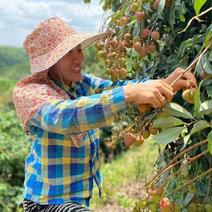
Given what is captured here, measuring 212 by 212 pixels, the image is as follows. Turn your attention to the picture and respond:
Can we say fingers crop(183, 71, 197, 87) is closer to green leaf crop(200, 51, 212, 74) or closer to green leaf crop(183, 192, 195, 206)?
green leaf crop(200, 51, 212, 74)

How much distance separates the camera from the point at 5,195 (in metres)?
4.27

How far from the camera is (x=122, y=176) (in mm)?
5734

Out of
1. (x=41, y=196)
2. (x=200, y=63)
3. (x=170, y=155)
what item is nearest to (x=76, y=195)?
(x=41, y=196)

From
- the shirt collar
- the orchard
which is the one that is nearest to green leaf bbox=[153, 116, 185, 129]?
the orchard

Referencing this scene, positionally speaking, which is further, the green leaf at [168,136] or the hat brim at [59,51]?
the hat brim at [59,51]

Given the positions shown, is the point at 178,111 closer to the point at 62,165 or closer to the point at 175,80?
the point at 175,80

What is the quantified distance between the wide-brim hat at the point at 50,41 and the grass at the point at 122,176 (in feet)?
9.07

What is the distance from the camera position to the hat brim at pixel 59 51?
1647mm

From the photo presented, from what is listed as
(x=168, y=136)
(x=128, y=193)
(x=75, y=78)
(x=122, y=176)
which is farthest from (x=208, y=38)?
(x=122, y=176)

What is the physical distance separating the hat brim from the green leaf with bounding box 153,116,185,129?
0.61 meters

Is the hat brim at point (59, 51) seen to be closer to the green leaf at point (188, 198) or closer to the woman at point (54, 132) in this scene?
the woman at point (54, 132)

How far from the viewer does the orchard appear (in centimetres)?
104

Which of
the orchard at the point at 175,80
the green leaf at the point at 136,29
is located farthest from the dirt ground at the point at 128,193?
the green leaf at the point at 136,29

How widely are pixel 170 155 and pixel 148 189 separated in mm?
306
